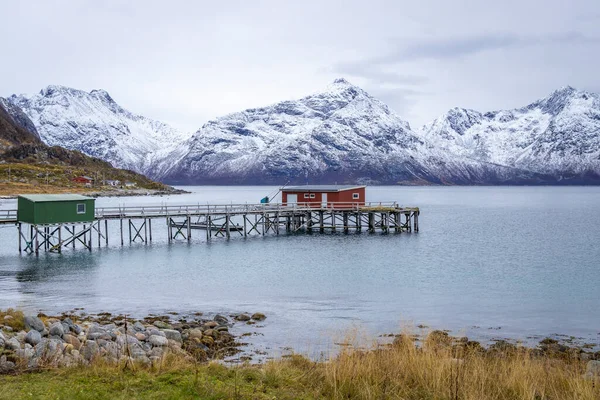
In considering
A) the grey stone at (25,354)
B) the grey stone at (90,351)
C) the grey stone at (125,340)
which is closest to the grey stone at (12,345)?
the grey stone at (25,354)

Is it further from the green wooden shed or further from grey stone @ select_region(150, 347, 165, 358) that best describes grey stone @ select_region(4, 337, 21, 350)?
the green wooden shed

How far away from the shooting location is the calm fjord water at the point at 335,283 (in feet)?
102

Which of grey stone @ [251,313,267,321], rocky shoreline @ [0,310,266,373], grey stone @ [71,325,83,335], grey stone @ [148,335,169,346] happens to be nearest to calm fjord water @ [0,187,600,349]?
grey stone @ [251,313,267,321]

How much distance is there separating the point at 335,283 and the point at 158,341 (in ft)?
72.9

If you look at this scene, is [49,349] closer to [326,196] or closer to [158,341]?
[158,341]

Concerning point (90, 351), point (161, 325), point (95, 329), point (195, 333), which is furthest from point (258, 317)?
point (90, 351)

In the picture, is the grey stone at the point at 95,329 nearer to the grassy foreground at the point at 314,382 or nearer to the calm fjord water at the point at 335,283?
the calm fjord water at the point at 335,283

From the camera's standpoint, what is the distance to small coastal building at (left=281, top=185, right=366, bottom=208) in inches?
3167

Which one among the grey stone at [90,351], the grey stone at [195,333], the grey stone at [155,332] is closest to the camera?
the grey stone at [90,351]

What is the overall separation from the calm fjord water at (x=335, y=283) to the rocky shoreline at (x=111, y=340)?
2.40m

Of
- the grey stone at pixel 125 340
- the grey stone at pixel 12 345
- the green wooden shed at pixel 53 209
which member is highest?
the green wooden shed at pixel 53 209

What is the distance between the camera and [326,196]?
81062 mm

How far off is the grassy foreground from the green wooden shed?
42883mm

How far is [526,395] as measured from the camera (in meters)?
13.4
